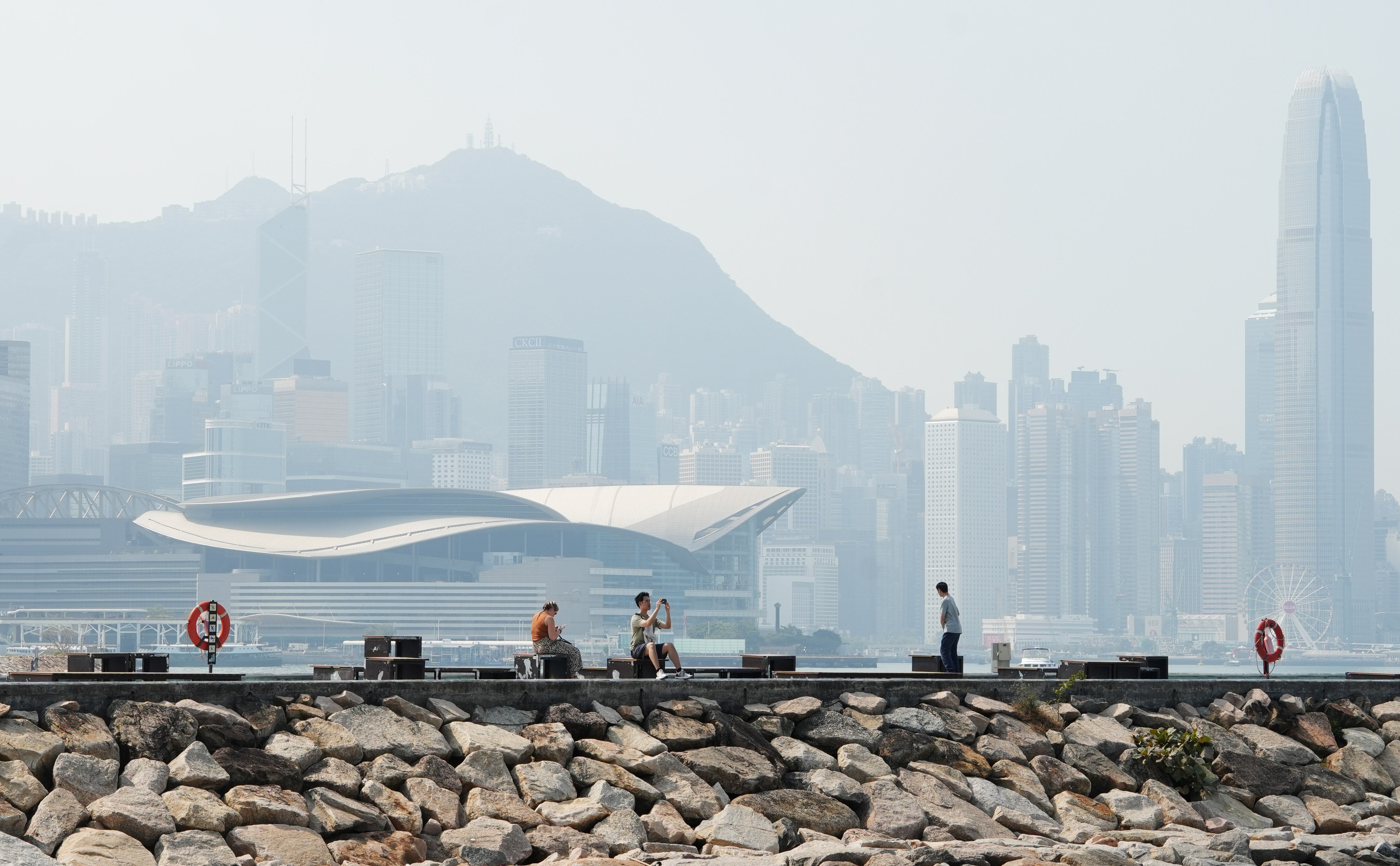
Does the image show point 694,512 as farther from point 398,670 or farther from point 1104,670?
point 398,670

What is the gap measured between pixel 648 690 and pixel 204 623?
508 centimetres

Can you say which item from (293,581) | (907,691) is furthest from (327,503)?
(907,691)

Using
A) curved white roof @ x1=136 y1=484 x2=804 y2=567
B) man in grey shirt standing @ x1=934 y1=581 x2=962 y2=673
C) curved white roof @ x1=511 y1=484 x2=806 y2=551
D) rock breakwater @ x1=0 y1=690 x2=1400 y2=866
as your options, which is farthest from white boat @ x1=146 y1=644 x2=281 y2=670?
rock breakwater @ x1=0 y1=690 x2=1400 y2=866

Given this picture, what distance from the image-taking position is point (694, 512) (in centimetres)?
19262

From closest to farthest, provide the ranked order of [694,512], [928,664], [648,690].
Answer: [648,690], [928,664], [694,512]

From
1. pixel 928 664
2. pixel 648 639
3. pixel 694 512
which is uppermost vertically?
pixel 694 512

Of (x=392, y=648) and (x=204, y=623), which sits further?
Answer: (x=392, y=648)

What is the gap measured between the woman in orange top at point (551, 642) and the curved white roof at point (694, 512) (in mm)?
171933

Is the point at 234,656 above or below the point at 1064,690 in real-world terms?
below

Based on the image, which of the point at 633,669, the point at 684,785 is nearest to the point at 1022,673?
the point at 633,669

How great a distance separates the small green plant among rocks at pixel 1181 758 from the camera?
17953mm

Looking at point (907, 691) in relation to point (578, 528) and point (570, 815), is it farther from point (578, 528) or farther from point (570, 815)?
point (578, 528)

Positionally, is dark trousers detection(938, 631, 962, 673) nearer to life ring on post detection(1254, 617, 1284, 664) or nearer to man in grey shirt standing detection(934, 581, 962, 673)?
man in grey shirt standing detection(934, 581, 962, 673)

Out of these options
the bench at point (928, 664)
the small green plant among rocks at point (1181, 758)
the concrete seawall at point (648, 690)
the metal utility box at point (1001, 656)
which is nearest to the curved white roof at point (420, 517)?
the bench at point (928, 664)
